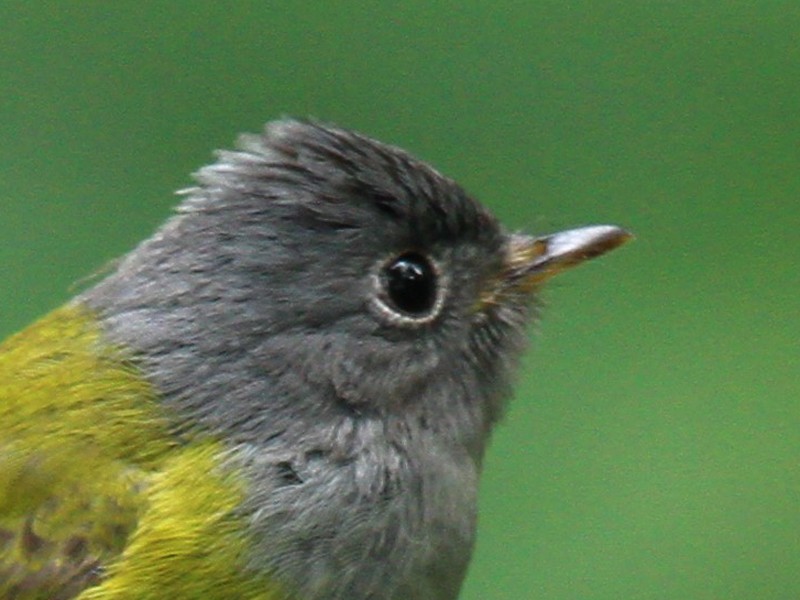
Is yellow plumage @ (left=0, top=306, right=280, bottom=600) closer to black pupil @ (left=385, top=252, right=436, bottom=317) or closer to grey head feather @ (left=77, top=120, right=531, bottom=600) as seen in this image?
grey head feather @ (left=77, top=120, right=531, bottom=600)

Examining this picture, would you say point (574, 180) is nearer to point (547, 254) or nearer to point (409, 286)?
point (547, 254)

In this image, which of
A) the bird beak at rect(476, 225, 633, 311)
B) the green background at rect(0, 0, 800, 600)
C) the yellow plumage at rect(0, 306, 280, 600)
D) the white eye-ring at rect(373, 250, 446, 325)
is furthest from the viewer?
the green background at rect(0, 0, 800, 600)

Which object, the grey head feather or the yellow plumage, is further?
the grey head feather

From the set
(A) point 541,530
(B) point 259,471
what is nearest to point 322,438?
(B) point 259,471

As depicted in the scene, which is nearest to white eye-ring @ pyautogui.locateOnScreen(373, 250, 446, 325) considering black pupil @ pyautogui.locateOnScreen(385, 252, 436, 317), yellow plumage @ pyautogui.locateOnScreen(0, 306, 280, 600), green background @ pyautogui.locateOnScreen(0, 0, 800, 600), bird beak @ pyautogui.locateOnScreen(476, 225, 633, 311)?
black pupil @ pyautogui.locateOnScreen(385, 252, 436, 317)

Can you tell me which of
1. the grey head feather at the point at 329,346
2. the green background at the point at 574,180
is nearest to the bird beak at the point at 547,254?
the grey head feather at the point at 329,346

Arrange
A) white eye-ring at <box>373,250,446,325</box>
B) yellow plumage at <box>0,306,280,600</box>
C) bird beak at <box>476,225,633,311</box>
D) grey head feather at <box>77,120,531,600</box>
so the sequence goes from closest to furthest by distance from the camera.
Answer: yellow plumage at <box>0,306,280,600</box> → grey head feather at <box>77,120,531,600</box> → white eye-ring at <box>373,250,446,325</box> → bird beak at <box>476,225,633,311</box>

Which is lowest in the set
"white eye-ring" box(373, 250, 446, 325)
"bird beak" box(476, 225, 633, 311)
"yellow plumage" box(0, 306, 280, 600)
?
"yellow plumage" box(0, 306, 280, 600)

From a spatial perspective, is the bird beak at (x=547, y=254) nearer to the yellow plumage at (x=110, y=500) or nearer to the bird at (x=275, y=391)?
the bird at (x=275, y=391)

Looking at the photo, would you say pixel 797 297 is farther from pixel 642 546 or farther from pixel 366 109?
pixel 366 109
